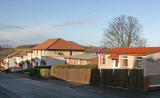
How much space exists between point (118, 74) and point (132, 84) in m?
1.84

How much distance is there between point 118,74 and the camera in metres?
19.5

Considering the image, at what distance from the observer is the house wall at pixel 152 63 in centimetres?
2236

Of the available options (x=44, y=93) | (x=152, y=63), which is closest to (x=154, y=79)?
(x=152, y=63)

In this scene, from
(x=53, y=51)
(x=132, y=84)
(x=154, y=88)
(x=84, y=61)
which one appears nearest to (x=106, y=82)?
(x=132, y=84)

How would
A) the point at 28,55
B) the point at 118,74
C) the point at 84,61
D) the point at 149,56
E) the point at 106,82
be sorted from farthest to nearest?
the point at 28,55 → the point at 84,61 → the point at 149,56 → the point at 106,82 → the point at 118,74

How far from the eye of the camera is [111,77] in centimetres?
2027

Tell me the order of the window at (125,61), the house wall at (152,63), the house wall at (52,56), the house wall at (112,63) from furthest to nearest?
the house wall at (52,56) → the window at (125,61) → the house wall at (112,63) → the house wall at (152,63)

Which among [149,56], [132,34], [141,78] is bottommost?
[141,78]

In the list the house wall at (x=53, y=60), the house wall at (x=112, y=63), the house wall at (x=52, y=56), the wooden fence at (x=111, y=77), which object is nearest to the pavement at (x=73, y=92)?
the wooden fence at (x=111, y=77)

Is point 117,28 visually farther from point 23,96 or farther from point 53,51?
point 23,96

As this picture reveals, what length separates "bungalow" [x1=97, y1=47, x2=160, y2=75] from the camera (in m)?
22.4

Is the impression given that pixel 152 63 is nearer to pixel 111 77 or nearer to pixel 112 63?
pixel 111 77

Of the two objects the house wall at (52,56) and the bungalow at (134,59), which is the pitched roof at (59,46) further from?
the bungalow at (134,59)

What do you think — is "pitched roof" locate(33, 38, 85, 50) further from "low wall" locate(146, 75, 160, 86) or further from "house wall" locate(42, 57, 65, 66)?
"low wall" locate(146, 75, 160, 86)
